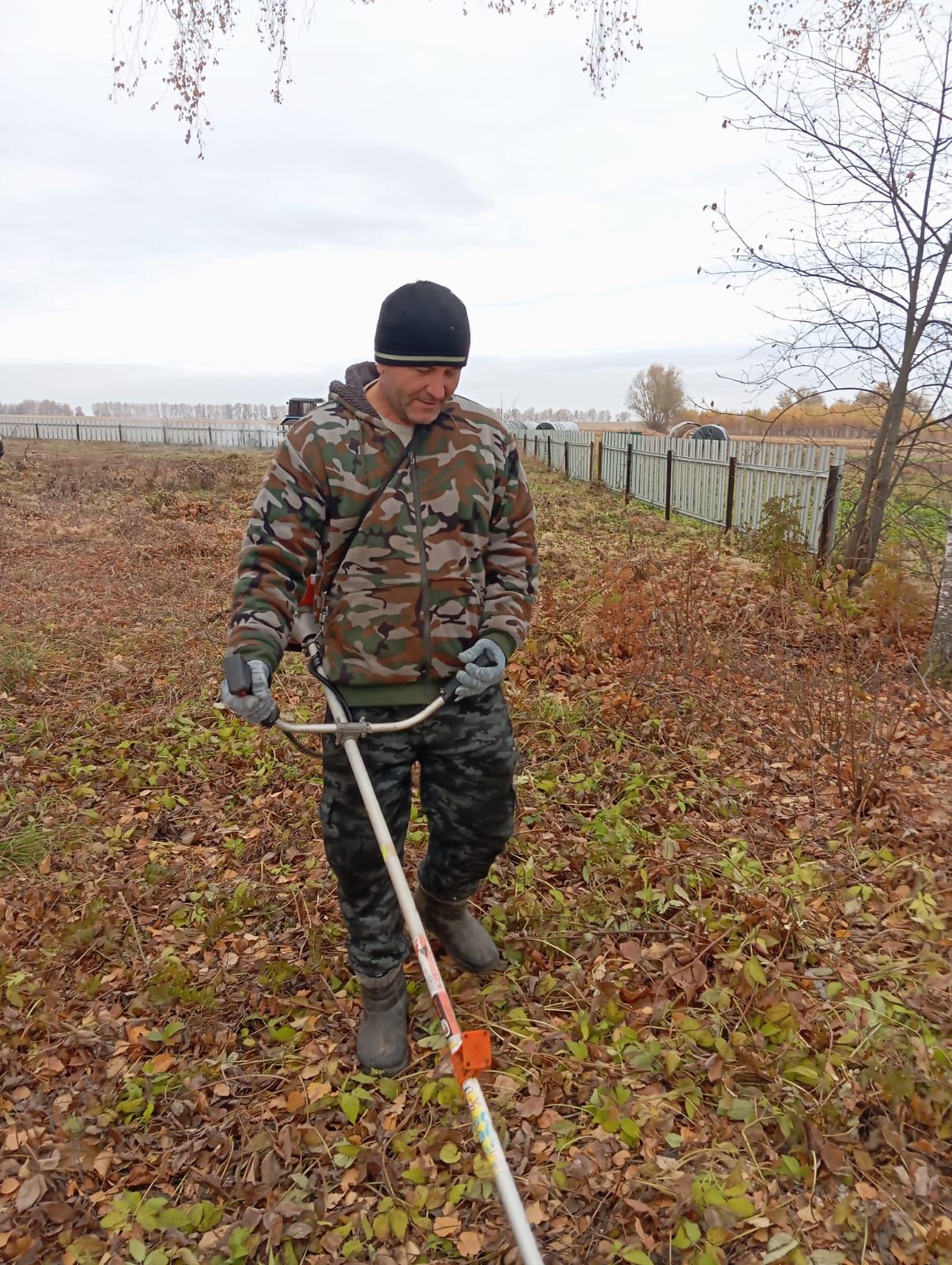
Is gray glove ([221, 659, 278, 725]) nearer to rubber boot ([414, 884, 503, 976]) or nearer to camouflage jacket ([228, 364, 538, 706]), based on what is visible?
camouflage jacket ([228, 364, 538, 706])

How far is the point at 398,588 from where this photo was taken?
2.27 m

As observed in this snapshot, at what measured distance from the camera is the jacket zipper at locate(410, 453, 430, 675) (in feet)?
7.38

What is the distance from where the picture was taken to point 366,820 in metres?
2.43

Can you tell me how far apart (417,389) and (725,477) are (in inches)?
413

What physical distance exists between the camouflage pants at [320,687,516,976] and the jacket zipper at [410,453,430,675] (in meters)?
0.21

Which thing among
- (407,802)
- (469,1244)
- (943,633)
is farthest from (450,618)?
(943,633)

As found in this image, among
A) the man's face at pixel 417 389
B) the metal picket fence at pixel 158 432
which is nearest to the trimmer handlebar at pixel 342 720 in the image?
the man's face at pixel 417 389

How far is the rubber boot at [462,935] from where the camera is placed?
2885 mm

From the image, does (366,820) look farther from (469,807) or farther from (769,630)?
(769,630)

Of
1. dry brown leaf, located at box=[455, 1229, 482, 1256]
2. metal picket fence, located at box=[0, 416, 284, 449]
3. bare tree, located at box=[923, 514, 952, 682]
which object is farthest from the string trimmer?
metal picket fence, located at box=[0, 416, 284, 449]

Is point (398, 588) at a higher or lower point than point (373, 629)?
higher

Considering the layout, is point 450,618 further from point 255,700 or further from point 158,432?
point 158,432

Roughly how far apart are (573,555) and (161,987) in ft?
25.0

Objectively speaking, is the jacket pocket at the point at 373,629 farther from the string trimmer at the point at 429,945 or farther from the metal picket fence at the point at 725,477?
the metal picket fence at the point at 725,477
